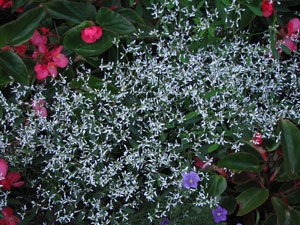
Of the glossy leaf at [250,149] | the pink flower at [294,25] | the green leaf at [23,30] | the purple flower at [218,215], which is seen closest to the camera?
the green leaf at [23,30]

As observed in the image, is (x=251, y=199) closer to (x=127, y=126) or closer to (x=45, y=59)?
(x=127, y=126)

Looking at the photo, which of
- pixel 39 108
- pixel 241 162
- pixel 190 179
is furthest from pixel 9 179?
pixel 241 162

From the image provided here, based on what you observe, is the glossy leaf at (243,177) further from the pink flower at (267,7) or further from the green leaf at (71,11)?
the green leaf at (71,11)

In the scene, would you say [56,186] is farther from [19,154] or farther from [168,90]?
[168,90]

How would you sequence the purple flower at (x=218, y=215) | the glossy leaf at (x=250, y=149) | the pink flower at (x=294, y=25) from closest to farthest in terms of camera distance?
1. the purple flower at (x=218, y=215)
2. the glossy leaf at (x=250, y=149)
3. the pink flower at (x=294, y=25)

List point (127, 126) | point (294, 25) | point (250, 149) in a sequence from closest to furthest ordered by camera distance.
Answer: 1. point (127, 126)
2. point (250, 149)
3. point (294, 25)

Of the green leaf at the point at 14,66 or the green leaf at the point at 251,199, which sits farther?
the green leaf at the point at 251,199

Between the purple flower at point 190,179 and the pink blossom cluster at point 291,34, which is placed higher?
the pink blossom cluster at point 291,34

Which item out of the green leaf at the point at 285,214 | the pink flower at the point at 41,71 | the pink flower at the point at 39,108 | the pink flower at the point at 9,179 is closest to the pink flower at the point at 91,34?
the pink flower at the point at 41,71

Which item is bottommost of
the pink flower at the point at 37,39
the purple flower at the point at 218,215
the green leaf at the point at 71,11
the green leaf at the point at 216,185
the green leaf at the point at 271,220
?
the green leaf at the point at 271,220
